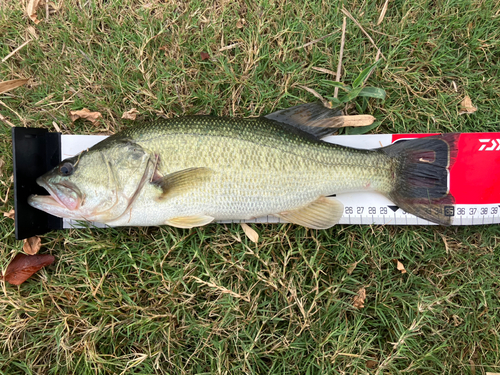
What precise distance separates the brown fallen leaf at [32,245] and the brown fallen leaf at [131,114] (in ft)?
4.66

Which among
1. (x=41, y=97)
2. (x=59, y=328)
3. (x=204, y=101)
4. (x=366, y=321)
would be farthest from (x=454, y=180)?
(x=41, y=97)

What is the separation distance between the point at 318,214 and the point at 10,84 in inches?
130

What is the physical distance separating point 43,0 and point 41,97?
1.03 meters

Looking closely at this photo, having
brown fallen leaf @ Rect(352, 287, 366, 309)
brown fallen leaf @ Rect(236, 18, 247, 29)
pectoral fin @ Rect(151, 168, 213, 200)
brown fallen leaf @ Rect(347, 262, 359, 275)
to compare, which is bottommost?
brown fallen leaf @ Rect(352, 287, 366, 309)

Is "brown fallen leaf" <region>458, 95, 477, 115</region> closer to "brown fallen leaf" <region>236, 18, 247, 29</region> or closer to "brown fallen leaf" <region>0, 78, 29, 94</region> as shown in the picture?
"brown fallen leaf" <region>236, 18, 247, 29</region>

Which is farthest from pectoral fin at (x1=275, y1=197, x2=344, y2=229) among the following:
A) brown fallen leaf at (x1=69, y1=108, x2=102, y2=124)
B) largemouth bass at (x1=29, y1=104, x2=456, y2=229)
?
brown fallen leaf at (x1=69, y1=108, x2=102, y2=124)

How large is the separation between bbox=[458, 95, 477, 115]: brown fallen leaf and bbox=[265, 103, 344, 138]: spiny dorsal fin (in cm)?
125

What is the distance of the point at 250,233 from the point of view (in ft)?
8.80

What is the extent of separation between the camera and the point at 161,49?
2.90m

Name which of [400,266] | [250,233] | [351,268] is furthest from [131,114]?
[400,266]

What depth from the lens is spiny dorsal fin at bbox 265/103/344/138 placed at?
2.62 m

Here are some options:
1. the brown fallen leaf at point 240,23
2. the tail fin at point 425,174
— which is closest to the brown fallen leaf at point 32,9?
the brown fallen leaf at point 240,23

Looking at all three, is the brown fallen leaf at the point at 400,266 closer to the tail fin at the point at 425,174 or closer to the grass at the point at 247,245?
the grass at the point at 247,245

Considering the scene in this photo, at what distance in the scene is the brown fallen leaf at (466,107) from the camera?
280 centimetres
